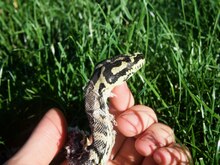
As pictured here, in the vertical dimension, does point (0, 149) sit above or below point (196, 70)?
below

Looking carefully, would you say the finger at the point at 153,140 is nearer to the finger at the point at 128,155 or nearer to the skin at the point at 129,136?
the skin at the point at 129,136

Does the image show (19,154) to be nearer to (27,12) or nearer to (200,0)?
(27,12)

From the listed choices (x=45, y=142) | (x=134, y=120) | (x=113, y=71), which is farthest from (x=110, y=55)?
(x=45, y=142)

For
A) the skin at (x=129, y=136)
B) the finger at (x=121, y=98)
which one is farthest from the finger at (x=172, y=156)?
the finger at (x=121, y=98)

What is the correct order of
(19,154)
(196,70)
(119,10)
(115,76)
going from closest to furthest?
1. (19,154)
2. (115,76)
3. (196,70)
4. (119,10)

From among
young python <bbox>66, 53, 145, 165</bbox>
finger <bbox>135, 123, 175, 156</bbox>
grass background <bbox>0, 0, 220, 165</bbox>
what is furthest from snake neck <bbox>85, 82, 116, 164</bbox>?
grass background <bbox>0, 0, 220, 165</bbox>

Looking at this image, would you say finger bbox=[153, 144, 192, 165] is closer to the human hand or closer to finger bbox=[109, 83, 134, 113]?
the human hand

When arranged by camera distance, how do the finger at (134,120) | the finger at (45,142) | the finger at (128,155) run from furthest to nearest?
1. the finger at (128,155)
2. the finger at (134,120)
3. the finger at (45,142)

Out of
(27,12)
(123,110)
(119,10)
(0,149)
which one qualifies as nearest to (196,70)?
(123,110)
